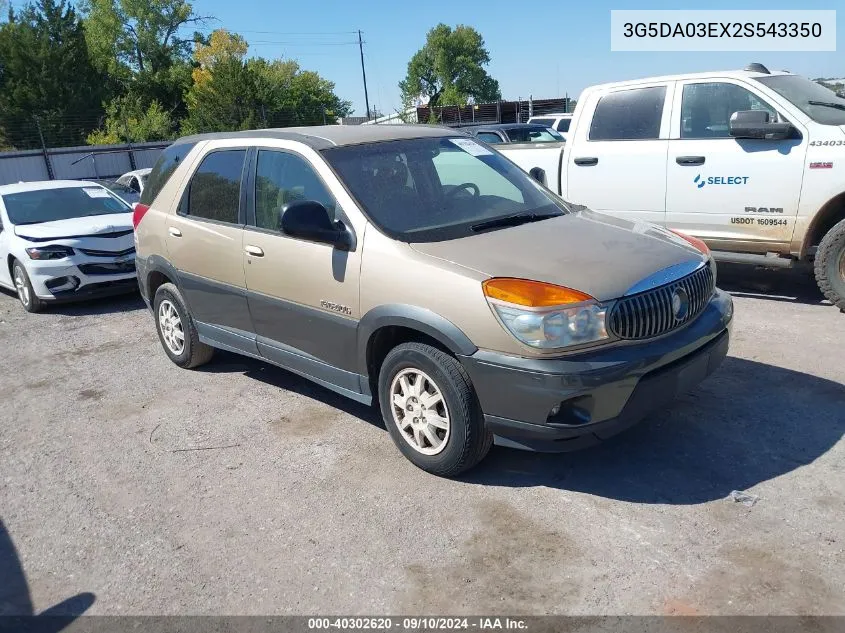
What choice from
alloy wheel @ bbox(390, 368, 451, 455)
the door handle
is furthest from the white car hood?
the door handle

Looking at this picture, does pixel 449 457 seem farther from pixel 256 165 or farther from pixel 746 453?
pixel 256 165

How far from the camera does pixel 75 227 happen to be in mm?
8523

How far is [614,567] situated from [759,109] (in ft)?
16.2

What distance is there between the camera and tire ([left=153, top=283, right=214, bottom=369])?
5.63m

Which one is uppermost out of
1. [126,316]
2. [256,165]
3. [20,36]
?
[20,36]

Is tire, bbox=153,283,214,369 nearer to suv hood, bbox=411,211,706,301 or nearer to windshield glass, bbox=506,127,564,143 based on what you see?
suv hood, bbox=411,211,706,301

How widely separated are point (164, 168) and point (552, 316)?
386 centimetres

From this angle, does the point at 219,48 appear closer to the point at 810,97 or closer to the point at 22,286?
the point at 22,286

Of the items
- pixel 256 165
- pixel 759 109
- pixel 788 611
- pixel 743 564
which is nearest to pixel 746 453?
pixel 743 564

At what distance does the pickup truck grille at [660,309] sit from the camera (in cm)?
338

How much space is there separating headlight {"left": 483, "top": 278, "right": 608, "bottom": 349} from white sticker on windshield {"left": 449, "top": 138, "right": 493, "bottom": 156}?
72.2 inches

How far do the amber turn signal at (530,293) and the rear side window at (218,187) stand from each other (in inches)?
86.0

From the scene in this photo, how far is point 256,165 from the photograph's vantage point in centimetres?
475

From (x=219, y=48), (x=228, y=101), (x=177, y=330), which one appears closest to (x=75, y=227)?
(x=177, y=330)
